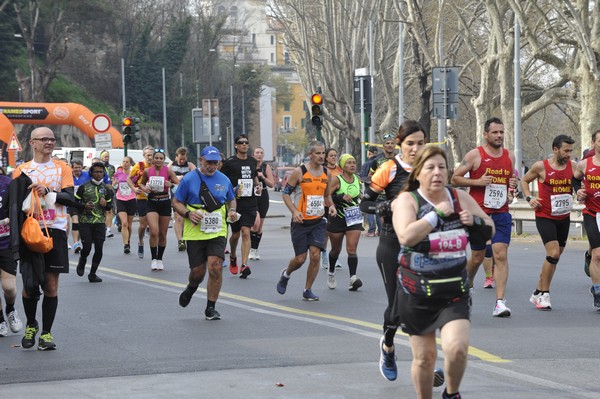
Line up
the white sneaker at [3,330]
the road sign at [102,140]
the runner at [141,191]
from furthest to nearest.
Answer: the road sign at [102,140] → the runner at [141,191] → the white sneaker at [3,330]

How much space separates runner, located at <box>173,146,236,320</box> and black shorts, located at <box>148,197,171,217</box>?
235 inches

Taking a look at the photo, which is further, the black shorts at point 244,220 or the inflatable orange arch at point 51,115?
the inflatable orange arch at point 51,115

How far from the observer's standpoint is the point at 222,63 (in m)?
100

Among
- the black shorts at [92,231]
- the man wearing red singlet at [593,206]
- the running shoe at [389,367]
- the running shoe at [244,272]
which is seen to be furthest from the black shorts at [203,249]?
the black shorts at [92,231]

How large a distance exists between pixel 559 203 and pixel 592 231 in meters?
0.44

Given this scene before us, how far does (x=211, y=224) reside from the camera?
11.8m

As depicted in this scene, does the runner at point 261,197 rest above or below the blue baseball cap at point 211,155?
below

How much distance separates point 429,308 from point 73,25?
6866 centimetres

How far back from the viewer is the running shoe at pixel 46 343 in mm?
9859

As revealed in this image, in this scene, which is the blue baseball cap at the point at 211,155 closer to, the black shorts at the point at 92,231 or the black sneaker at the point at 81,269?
the black shorts at the point at 92,231

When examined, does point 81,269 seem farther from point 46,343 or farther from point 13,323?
point 46,343

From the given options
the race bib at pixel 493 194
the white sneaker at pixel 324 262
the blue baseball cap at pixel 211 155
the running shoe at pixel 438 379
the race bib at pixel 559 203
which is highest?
the blue baseball cap at pixel 211 155

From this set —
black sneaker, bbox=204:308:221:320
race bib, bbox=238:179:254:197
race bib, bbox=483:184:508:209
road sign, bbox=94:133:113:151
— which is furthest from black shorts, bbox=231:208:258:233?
road sign, bbox=94:133:113:151

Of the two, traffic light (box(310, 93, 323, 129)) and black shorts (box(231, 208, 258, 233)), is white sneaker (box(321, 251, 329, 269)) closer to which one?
black shorts (box(231, 208, 258, 233))
